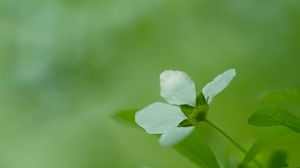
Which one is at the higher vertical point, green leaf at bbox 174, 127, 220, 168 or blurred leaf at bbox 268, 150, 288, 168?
green leaf at bbox 174, 127, 220, 168

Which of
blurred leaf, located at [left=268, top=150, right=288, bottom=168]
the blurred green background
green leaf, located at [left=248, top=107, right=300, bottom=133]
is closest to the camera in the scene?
green leaf, located at [left=248, top=107, right=300, bottom=133]

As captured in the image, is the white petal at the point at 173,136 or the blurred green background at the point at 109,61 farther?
the blurred green background at the point at 109,61

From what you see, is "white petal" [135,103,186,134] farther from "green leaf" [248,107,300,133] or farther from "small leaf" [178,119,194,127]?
"green leaf" [248,107,300,133]

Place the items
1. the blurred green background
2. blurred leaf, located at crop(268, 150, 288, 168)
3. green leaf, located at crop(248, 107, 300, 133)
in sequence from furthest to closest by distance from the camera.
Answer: the blurred green background
blurred leaf, located at crop(268, 150, 288, 168)
green leaf, located at crop(248, 107, 300, 133)

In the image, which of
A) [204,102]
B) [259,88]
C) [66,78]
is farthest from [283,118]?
[66,78]

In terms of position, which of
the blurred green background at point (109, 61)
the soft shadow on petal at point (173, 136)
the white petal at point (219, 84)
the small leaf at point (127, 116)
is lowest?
the soft shadow on petal at point (173, 136)

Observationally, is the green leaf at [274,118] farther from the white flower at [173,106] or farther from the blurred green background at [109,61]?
the blurred green background at [109,61]

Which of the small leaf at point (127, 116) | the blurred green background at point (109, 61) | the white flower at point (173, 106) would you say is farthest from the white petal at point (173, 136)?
the blurred green background at point (109, 61)

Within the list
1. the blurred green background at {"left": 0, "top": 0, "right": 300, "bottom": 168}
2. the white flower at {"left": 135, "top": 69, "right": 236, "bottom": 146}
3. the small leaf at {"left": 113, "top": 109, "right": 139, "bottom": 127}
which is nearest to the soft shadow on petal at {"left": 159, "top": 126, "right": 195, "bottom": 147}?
the white flower at {"left": 135, "top": 69, "right": 236, "bottom": 146}

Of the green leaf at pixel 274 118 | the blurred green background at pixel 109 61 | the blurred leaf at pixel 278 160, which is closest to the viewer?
the green leaf at pixel 274 118

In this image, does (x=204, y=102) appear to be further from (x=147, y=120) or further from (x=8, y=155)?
(x=8, y=155)
